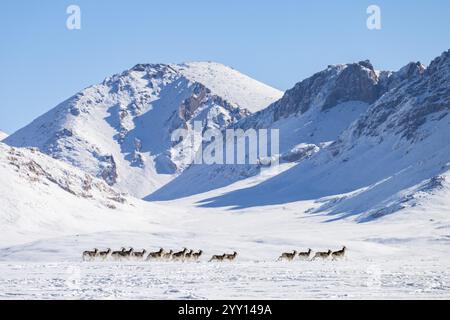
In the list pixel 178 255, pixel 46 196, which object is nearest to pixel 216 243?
pixel 178 255

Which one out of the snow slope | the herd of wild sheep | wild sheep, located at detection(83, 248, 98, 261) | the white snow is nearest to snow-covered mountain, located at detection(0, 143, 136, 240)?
the snow slope

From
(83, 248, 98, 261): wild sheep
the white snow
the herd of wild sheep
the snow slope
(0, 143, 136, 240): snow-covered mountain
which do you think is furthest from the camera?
(0, 143, 136, 240): snow-covered mountain

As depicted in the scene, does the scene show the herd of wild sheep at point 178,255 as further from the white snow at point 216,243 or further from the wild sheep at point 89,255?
the white snow at point 216,243

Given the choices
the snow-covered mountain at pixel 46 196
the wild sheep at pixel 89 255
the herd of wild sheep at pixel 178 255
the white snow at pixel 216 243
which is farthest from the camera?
the snow-covered mountain at pixel 46 196

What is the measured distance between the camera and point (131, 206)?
193875 millimetres

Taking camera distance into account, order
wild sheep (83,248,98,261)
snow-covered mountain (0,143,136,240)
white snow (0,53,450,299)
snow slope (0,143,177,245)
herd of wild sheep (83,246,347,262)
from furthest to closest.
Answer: snow-covered mountain (0,143,136,240), snow slope (0,143,177,245), wild sheep (83,248,98,261), herd of wild sheep (83,246,347,262), white snow (0,53,450,299)

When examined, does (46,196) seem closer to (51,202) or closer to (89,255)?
(51,202)

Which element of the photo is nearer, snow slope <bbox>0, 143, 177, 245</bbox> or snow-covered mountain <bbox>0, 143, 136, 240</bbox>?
snow slope <bbox>0, 143, 177, 245</bbox>

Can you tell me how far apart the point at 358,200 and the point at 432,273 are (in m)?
150

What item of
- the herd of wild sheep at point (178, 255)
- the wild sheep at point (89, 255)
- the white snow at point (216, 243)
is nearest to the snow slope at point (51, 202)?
the white snow at point (216, 243)

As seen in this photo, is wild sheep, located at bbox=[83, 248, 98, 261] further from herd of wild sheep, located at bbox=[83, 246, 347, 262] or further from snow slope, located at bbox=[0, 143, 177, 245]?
snow slope, located at bbox=[0, 143, 177, 245]
